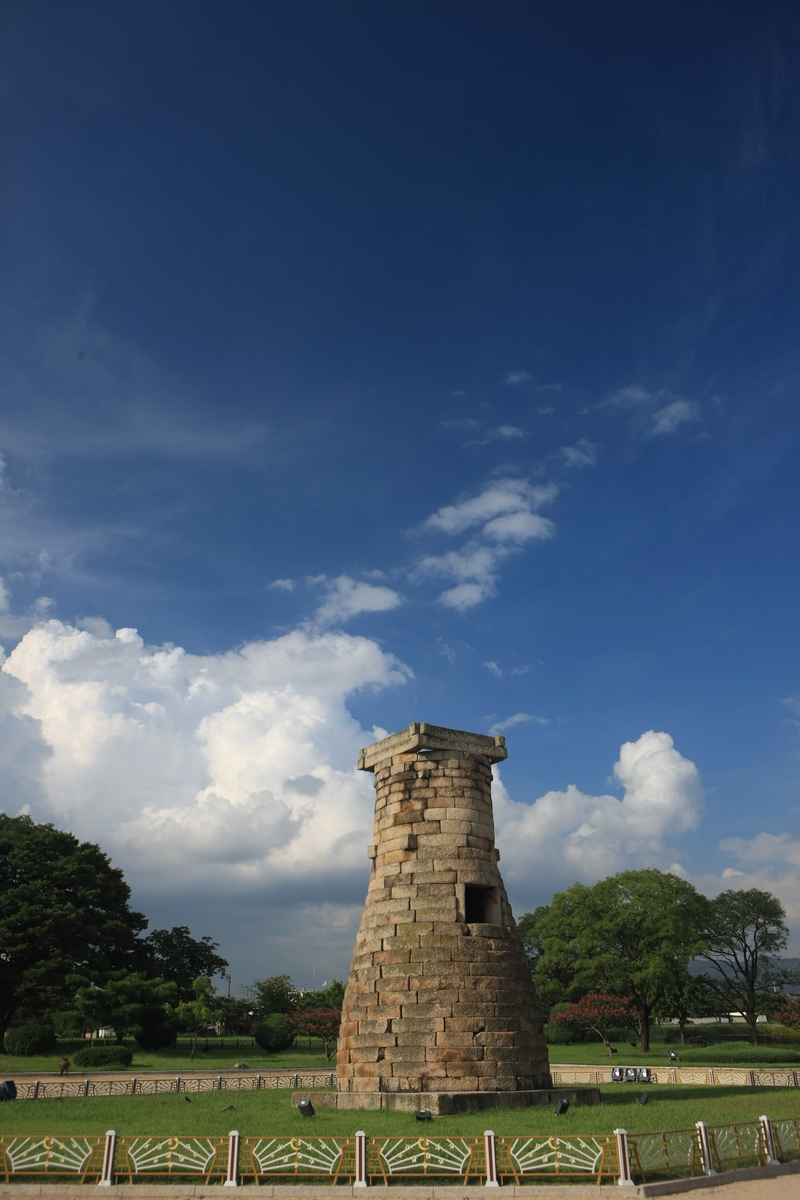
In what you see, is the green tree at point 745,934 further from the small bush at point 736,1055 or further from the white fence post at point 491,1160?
the white fence post at point 491,1160

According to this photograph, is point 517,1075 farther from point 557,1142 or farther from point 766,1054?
point 766,1054

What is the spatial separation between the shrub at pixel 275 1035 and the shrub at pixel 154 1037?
4684mm

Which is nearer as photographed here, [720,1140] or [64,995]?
[720,1140]

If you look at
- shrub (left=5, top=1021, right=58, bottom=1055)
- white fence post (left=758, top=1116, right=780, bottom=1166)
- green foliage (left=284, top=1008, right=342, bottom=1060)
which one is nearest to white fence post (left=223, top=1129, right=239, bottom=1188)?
white fence post (left=758, top=1116, right=780, bottom=1166)

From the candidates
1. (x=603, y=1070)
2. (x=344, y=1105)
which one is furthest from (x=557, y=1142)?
(x=603, y=1070)

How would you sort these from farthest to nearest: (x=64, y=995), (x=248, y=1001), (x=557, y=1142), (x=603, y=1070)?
(x=248, y=1001) → (x=64, y=995) → (x=603, y=1070) → (x=557, y=1142)

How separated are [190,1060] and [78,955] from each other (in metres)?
7.45

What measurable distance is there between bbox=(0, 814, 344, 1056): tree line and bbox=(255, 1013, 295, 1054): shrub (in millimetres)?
66

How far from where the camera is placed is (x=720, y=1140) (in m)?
10.8

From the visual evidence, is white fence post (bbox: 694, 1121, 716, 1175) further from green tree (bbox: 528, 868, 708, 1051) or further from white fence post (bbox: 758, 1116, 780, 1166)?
green tree (bbox: 528, 868, 708, 1051)

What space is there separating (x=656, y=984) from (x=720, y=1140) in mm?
31572

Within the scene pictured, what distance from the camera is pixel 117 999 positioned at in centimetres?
3453

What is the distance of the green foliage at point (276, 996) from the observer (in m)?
49.0

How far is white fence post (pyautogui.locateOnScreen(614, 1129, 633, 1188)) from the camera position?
9.51 m
